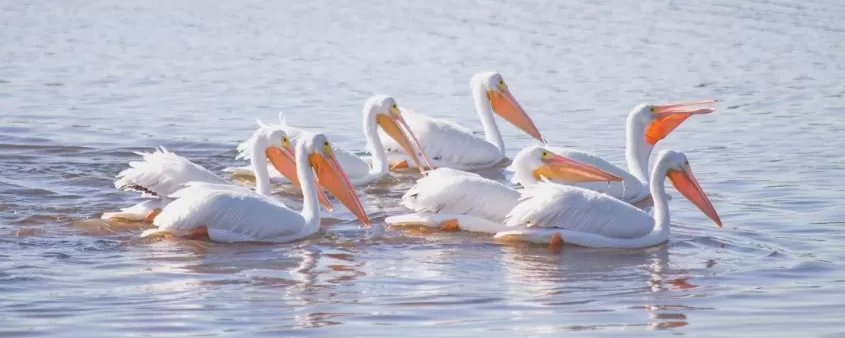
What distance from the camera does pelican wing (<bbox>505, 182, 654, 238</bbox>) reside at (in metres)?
7.60

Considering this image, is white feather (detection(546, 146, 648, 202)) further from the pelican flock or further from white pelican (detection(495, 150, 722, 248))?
white pelican (detection(495, 150, 722, 248))

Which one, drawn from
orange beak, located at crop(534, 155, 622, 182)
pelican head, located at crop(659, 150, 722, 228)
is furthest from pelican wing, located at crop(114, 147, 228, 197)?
pelican head, located at crop(659, 150, 722, 228)

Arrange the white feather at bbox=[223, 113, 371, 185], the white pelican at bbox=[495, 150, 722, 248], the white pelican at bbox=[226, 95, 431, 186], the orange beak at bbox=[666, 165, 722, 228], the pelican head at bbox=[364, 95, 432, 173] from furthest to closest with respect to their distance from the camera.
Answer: the pelican head at bbox=[364, 95, 432, 173]
the white pelican at bbox=[226, 95, 431, 186]
the white feather at bbox=[223, 113, 371, 185]
the orange beak at bbox=[666, 165, 722, 228]
the white pelican at bbox=[495, 150, 722, 248]

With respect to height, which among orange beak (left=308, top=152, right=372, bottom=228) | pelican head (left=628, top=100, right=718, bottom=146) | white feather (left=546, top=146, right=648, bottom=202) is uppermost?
pelican head (left=628, top=100, right=718, bottom=146)

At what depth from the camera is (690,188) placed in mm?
7871

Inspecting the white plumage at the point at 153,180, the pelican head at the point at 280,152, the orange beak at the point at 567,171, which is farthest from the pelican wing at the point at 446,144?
the white plumage at the point at 153,180

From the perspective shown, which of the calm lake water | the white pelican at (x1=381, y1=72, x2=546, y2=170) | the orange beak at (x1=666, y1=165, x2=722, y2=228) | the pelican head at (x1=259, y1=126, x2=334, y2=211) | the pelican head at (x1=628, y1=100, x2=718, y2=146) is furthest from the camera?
the white pelican at (x1=381, y1=72, x2=546, y2=170)

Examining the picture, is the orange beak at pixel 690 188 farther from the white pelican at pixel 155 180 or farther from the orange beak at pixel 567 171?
the white pelican at pixel 155 180

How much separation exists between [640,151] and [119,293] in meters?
4.18

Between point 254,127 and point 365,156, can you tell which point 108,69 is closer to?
point 254,127

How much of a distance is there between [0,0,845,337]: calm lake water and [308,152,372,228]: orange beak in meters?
0.19

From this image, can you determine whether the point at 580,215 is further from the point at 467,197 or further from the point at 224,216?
the point at 224,216

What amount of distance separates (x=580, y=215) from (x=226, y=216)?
1844 mm

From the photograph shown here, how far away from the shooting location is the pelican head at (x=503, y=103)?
427 inches
